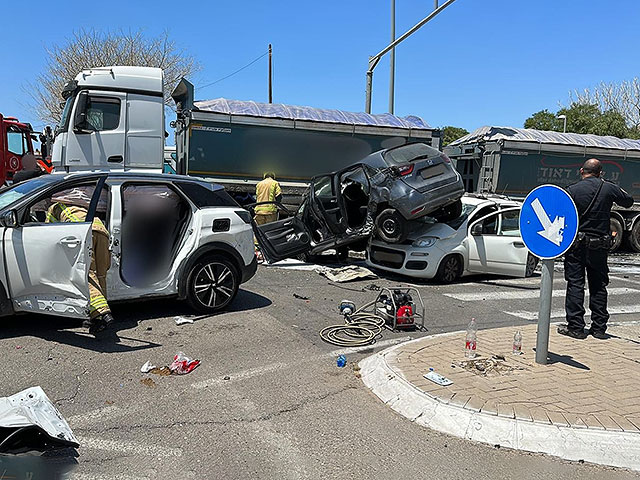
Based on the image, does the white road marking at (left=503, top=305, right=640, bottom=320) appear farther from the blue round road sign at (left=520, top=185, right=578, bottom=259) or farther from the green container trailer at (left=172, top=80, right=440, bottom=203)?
the green container trailer at (left=172, top=80, right=440, bottom=203)

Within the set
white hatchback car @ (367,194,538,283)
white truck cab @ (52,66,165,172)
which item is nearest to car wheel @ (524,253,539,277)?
white hatchback car @ (367,194,538,283)

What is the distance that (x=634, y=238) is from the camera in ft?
51.8

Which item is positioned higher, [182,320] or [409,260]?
[409,260]

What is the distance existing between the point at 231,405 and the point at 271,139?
10.2 meters

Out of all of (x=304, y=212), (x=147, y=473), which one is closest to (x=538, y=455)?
(x=147, y=473)

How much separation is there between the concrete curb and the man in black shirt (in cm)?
254

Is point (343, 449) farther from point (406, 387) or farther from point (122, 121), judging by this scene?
point (122, 121)

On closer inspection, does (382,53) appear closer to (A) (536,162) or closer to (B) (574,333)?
(A) (536,162)

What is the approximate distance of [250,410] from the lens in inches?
163

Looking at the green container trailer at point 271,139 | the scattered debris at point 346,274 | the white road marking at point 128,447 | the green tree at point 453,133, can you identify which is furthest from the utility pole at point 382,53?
the green tree at point 453,133

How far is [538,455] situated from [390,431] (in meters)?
1.00

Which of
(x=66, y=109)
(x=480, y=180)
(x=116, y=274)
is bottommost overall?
(x=116, y=274)

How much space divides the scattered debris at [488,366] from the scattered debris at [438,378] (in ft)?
1.21

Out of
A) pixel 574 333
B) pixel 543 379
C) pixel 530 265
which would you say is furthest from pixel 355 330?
pixel 530 265
